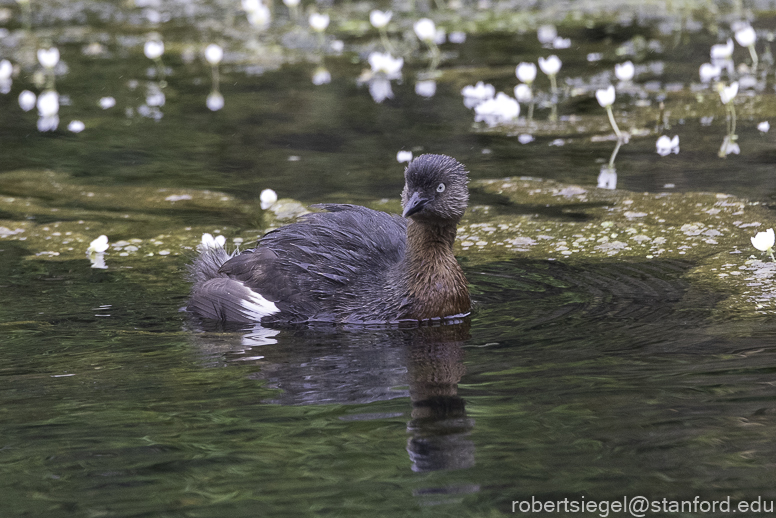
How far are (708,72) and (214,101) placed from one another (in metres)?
6.21

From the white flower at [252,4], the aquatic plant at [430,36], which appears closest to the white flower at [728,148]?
the aquatic plant at [430,36]

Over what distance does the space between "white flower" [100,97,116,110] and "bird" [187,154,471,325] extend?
659cm

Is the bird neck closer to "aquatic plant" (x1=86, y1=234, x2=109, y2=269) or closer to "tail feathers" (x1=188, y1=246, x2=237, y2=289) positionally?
"tail feathers" (x1=188, y1=246, x2=237, y2=289)

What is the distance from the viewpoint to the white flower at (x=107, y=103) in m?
12.6

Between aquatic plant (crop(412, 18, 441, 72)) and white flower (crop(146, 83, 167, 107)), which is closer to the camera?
white flower (crop(146, 83, 167, 107))

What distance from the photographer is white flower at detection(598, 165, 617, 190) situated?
346 inches

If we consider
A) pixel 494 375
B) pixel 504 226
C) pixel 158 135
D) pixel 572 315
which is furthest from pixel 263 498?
pixel 158 135

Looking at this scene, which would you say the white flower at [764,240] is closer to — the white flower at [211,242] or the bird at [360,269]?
the bird at [360,269]

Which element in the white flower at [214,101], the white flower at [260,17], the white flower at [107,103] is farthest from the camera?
the white flower at [260,17]

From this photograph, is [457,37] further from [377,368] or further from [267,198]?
[377,368]

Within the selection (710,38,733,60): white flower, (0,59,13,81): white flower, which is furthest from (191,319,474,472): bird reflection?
(0,59,13,81): white flower

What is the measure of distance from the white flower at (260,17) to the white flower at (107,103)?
13.7ft

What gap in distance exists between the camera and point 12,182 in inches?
385

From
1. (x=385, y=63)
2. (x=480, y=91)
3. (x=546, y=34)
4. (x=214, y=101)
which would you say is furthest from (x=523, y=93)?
(x=214, y=101)
